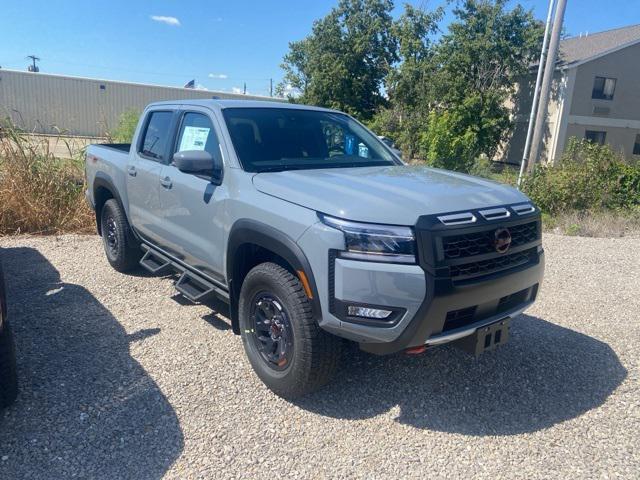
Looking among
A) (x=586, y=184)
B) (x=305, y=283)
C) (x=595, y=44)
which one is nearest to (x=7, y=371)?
(x=305, y=283)

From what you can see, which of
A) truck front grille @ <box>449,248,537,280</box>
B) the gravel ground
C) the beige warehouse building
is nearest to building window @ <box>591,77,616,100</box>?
the beige warehouse building

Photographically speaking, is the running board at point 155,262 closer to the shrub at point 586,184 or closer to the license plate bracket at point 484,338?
the license plate bracket at point 484,338

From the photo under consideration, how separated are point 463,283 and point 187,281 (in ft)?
8.00

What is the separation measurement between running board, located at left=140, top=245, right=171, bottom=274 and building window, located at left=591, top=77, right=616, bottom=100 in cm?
2715

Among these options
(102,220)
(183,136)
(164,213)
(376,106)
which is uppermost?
(376,106)

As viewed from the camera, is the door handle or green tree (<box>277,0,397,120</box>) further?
green tree (<box>277,0,397,120</box>)

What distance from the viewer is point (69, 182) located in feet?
26.9

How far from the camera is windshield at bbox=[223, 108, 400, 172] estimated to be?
12.3 ft

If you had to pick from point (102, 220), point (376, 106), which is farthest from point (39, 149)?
point (376, 106)

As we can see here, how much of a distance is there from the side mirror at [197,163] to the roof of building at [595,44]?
25.9 m

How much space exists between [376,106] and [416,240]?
2924 centimetres

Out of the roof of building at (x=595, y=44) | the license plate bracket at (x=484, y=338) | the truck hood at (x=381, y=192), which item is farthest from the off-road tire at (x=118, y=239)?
the roof of building at (x=595, y=44)

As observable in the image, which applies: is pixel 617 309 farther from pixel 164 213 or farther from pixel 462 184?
pixel 164 213

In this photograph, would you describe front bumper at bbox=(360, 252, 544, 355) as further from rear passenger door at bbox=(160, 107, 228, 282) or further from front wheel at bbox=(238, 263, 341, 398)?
rear passenger door at bbox=(160, 107, 228, 282)
